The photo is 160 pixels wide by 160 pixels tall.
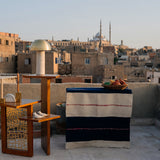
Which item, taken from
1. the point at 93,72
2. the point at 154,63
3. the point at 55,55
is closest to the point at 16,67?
the point at 55,55

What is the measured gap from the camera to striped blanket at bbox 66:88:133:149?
555 cm

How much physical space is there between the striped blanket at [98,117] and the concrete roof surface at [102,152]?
211 millimetres

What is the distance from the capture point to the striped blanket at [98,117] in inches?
218

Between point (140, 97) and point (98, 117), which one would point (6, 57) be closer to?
point (140, 97)

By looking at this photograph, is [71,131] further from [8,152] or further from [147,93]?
[147,93]

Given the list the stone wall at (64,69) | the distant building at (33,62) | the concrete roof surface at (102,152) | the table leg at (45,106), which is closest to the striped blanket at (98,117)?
the concrete roof surface at (102,152)

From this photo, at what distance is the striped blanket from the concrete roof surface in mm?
211

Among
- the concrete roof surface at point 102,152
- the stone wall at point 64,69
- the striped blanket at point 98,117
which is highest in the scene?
the stone wall at point 64,69

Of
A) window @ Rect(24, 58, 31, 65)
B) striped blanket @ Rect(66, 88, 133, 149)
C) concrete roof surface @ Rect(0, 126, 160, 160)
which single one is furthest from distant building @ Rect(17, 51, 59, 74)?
striped blanket @ Rect(66, 88, 133, 149)

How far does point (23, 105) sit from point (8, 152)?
117 centimetres

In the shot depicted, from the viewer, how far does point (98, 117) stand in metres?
5.62

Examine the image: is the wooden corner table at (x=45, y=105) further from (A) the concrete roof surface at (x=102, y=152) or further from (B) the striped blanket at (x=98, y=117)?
(B) the striped blanket at (x=98, y=117)

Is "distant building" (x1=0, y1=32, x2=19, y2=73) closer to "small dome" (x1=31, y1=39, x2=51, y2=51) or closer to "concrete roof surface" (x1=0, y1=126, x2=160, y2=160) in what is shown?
"concrete roof surface" (x1=0, y1=126, x2=160, y2=160)

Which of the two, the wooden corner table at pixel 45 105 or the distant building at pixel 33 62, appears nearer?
the wooden corner table at pixel 45 105
